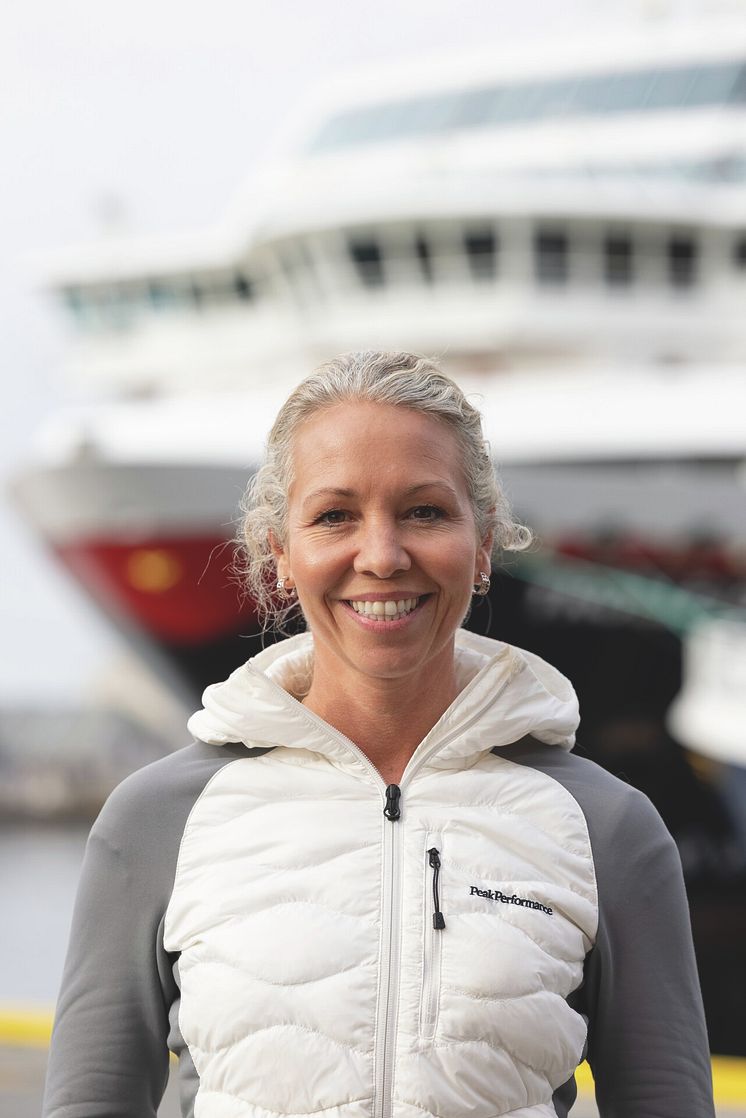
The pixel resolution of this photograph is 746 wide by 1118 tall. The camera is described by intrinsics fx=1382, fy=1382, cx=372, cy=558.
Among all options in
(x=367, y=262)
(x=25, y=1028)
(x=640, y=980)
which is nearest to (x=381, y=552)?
(x=640, y=980)

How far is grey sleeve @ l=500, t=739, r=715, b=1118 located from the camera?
59.3 inches

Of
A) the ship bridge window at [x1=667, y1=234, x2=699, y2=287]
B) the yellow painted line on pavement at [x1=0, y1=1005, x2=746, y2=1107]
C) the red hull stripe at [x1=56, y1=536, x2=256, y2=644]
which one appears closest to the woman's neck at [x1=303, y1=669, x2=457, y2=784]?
the yellow painted line on pavement at [x1=0, y1=1005, x2=746, y2=1107]

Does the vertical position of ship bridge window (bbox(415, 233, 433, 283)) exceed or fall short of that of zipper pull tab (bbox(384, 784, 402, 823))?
it exceeds it

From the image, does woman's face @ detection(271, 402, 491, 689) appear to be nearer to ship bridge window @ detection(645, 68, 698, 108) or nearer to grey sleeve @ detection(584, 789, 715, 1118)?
grey sleeve @ detection(584, 789, 715, 1118)

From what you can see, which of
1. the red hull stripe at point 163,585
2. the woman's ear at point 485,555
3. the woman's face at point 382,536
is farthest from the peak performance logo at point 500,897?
the red hull stripe at point 163,585

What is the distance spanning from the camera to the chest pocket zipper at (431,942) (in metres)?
1.39

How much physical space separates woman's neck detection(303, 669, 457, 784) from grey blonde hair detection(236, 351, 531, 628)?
0.20 metres

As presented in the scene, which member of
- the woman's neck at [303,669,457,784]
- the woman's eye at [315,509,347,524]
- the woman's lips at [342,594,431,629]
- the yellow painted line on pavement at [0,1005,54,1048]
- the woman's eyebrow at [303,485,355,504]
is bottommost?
the yellow painted line on pavement at [0,1005,54,1048]

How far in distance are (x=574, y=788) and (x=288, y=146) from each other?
14.2 metres

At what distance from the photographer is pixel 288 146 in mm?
14930

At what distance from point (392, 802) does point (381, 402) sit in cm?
43

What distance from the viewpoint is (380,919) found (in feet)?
4.63

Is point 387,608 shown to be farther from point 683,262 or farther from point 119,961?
point 683,262

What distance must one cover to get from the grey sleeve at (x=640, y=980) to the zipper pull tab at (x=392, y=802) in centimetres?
20
